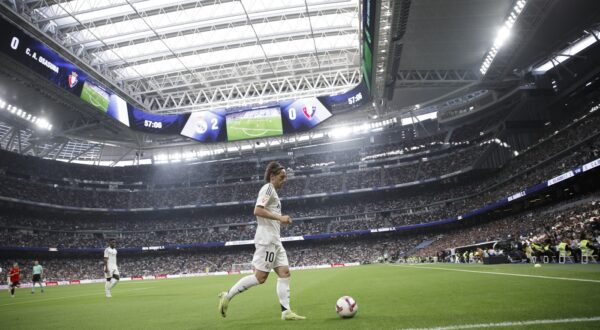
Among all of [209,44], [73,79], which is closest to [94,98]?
[73,79]

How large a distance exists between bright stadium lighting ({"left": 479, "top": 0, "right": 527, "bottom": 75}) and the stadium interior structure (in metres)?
0.13

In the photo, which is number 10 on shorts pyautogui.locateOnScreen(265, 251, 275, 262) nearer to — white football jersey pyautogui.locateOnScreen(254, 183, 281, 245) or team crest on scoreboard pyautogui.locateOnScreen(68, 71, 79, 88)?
white football jersey pyautogui.locateOnScreen(254, 183, 281, 245)

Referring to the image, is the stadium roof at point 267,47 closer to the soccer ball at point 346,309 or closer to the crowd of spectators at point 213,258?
the crowd of spectators at point 213,258

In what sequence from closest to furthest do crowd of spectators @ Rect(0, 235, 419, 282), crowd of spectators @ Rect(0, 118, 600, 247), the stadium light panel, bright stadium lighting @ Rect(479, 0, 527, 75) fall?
bright stadium lighting @ Rect(479, 0, 527, 75), the stadium light panel, crowd of spectators @ Rect(0, 118, 600, 247), crowd of spectators @ Rect(0, 235, 419, 282)

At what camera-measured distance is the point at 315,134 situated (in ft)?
184

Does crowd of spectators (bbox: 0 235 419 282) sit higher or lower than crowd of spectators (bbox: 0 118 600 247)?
lower

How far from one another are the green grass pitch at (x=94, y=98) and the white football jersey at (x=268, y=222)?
29.7m

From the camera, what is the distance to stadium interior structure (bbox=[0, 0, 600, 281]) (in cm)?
2809

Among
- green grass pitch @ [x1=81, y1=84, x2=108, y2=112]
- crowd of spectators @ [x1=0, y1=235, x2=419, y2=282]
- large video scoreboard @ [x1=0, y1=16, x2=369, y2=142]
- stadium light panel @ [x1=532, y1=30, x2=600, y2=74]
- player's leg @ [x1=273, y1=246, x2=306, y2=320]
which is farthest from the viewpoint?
crowd of spectators @ [x1=0, y1=235, x2=419, y2=282]

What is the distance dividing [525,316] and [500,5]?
2612cm

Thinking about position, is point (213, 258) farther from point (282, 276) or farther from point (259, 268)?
point (259, 268)

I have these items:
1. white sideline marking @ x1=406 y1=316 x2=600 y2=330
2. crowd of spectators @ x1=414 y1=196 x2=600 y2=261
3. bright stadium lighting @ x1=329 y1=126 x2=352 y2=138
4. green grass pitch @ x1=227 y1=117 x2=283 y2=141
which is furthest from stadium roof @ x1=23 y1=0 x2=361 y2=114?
white sideline marking @ x1=406 y1=316 x2=600 y2=330

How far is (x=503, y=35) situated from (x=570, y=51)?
549 inches

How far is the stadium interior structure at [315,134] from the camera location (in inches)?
1106
